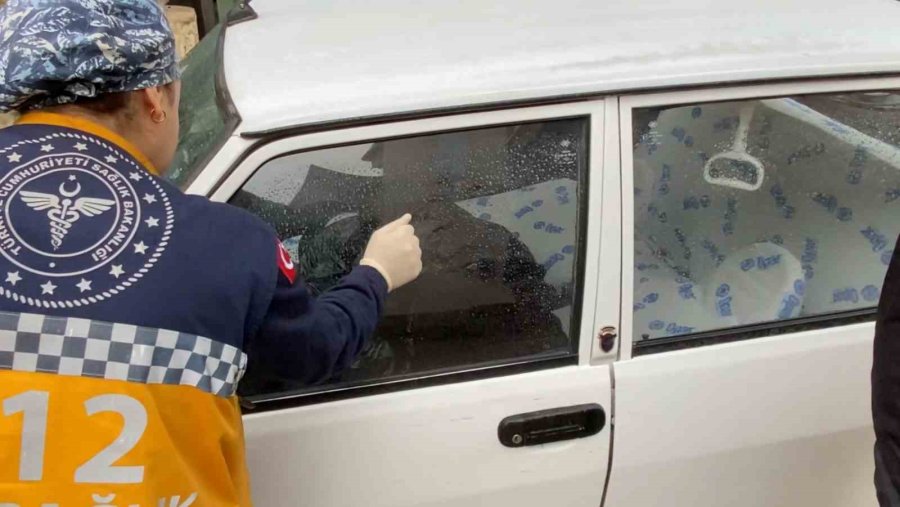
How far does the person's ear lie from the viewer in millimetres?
1223

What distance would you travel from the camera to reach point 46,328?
108cm

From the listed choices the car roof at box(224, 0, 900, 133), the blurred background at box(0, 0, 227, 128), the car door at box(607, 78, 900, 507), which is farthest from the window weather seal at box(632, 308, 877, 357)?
the blurred background at box(0, 0, 227, 128)

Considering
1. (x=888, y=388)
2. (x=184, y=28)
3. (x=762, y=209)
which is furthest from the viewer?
(x=184, y=28)

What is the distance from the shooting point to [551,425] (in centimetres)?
171

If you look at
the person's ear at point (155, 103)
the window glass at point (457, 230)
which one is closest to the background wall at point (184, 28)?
the window glass at point (457, 230)

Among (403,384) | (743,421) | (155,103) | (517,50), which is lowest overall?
(743,421)

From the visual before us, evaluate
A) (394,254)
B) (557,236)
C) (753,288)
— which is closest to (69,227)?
(394,254)

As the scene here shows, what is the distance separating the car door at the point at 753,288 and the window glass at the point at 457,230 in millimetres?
143

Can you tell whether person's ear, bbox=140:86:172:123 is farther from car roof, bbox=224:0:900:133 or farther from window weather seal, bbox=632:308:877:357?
window weather seal, bbox=632:308:877:357

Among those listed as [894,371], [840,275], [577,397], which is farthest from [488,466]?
[840,275]

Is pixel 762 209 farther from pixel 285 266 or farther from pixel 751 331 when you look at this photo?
pixel 285 266

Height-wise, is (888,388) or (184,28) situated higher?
(888,388)

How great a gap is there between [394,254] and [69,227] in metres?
0.57

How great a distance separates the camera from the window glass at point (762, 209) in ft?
6.03
